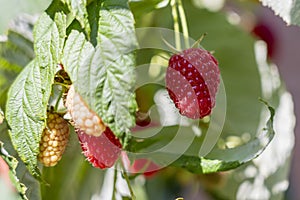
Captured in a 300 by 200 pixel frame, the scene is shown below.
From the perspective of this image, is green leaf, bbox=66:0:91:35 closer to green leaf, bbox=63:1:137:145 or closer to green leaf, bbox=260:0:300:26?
green leaf, bbox=63:1:137:145

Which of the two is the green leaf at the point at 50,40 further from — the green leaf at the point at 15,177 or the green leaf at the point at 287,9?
the green leaf at the point at 287,9

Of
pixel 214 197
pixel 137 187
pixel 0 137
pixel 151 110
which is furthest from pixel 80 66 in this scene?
pixel 214 197

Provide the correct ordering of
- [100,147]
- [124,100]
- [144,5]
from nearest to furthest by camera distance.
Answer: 1. [124,100]
2. [100,147]
3. [144,5]

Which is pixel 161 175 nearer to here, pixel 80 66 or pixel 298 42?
pixel 80 66

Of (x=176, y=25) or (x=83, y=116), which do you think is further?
(x=176, y=25)

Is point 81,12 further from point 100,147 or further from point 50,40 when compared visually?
point 100,147

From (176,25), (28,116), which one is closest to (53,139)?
(28,116)

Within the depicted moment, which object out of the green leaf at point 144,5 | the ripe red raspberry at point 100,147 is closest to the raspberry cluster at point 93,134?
the ripe red raspberry at point 100,147
